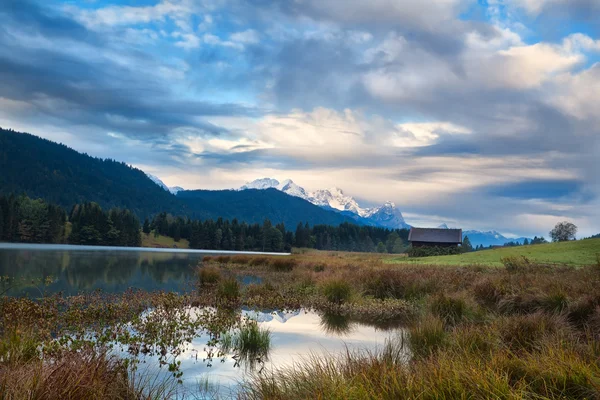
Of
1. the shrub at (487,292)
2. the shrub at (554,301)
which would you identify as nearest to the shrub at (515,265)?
the shrub at (487,292)

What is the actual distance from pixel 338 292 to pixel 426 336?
372 inches

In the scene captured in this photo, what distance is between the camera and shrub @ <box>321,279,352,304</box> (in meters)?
18.6

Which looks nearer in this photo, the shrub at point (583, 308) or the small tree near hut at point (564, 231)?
the shrub at point (583, 308)

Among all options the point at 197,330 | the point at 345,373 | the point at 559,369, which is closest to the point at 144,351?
the point at 197,330

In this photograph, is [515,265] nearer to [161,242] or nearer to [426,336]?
[426,336]

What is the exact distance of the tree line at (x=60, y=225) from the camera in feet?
381

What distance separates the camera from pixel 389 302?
60.6ft

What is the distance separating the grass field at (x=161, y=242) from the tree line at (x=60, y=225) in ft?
24.1

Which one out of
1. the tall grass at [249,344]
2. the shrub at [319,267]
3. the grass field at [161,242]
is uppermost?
the shrub at [319,267]

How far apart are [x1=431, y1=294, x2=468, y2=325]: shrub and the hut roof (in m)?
67.8

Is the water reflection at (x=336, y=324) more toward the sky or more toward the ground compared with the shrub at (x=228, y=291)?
more toward the ground

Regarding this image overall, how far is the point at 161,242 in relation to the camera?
15450 centimetres

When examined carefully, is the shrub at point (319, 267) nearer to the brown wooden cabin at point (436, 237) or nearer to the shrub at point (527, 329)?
the shrub at point (527, 329)

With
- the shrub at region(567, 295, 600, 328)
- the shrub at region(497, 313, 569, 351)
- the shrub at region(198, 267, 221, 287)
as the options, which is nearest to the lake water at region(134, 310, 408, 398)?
the shrub at region(497, 313, 569, 351)
